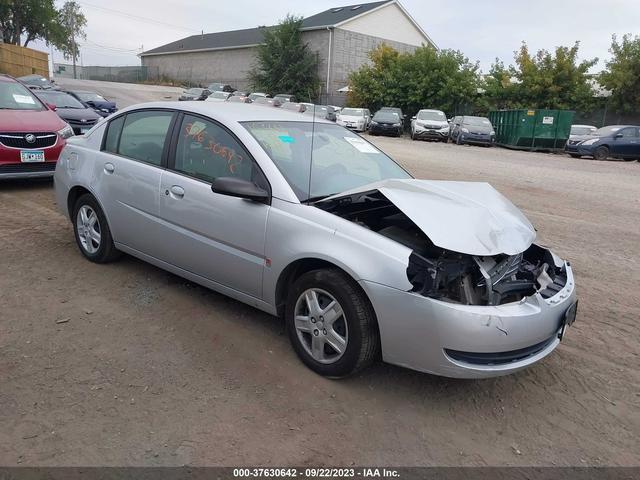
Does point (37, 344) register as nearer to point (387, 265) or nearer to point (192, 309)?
point (192, 309)

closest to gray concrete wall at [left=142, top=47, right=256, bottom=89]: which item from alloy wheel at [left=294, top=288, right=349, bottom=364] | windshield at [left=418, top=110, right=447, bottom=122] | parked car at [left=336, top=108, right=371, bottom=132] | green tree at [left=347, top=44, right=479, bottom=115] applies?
green tree at [left=347, top=44, right=479, bottom=115]

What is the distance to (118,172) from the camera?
4523 millimetres

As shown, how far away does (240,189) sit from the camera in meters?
3.40

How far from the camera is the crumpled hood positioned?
2.96m

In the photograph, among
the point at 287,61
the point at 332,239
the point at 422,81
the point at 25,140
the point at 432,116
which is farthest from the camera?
the point at 287,61

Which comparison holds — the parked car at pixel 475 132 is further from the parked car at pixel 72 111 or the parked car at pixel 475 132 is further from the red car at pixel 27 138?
the red car at pixel 27 138

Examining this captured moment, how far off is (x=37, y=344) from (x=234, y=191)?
168cm

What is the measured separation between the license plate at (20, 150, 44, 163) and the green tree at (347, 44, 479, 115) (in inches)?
1086

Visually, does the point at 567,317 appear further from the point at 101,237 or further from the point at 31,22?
the point at 31,22

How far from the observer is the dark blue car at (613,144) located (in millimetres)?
20484

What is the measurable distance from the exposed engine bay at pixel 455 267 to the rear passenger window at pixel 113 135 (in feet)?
7.70

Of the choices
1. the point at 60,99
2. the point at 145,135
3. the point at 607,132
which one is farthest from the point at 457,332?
the point at 607,132

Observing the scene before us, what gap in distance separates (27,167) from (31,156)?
173 millimetres

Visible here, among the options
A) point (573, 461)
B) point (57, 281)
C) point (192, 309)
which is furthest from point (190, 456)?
point (57, 281)
